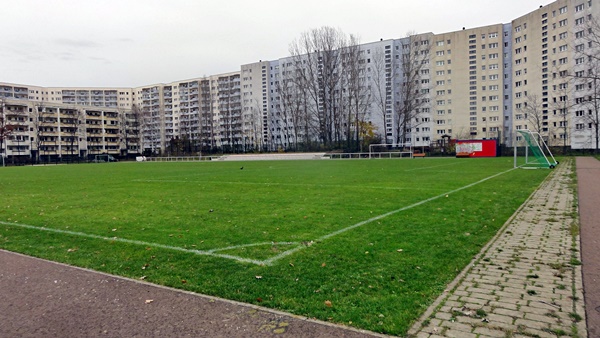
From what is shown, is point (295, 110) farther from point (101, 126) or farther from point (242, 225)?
point (242, 225)

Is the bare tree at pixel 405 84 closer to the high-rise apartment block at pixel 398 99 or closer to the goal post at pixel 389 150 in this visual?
the high-rise apartment block at pixel 398 99

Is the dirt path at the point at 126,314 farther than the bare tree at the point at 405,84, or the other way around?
the bare tree at the point at 405,84

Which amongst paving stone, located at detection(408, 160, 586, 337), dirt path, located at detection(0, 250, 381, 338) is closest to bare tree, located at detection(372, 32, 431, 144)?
paving stone, located at detection(408, 160, 586, 337)

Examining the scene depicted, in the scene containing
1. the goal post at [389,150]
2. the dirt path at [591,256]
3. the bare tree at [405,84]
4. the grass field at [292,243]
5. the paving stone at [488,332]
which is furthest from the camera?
the bare tree at [405,84]

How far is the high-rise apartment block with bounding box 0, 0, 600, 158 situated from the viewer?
7131 cm

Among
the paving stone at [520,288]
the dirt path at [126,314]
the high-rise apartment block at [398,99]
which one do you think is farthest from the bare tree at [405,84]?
the dirt path at [126,314]

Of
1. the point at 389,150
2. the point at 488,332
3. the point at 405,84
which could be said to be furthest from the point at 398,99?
the point at 488,332

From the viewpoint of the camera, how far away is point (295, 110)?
282 feet

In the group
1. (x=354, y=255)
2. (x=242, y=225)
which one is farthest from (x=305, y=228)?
(x=354, y=255)

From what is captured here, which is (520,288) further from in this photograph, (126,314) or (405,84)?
(405,84)

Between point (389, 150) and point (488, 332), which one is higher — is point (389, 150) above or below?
above

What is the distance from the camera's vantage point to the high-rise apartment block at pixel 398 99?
71.3 metres

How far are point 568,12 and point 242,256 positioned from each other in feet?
292

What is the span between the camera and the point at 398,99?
9519 centimetres
